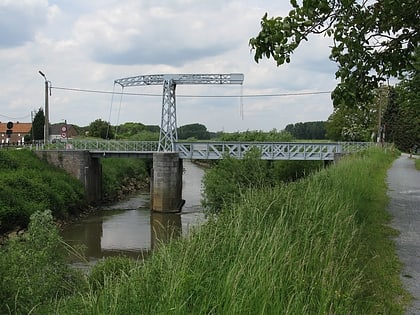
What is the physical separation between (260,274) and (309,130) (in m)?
→ 116

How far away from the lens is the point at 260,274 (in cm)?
380

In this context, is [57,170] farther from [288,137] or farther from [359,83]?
[359,83]

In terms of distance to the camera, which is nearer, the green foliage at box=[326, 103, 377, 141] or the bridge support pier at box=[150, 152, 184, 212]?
the bridge support pier at box=[150, 152, 184, 212]

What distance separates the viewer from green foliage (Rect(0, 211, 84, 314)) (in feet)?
28.4

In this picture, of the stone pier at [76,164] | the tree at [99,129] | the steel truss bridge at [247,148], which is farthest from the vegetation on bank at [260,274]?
the tree at [99,129]

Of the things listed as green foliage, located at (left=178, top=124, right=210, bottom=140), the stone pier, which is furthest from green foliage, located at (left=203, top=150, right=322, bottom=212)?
green foliage, located at (left=178, top=124, right=210, bottom=140)

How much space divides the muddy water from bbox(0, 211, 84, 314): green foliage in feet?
25.3

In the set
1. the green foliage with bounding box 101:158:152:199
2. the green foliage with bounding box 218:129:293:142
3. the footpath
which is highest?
the green foliage with bounding box 218:129:293:142

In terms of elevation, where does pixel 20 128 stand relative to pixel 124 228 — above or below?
above

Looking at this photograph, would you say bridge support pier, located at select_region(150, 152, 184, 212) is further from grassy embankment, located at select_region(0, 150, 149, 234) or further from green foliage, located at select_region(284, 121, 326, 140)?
green foliage, located at select_region(284, 121, 326, 140)

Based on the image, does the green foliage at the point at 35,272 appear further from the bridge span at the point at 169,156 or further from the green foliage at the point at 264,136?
the green foliage at the point at 264,136

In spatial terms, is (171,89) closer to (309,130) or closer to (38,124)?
(38,124)

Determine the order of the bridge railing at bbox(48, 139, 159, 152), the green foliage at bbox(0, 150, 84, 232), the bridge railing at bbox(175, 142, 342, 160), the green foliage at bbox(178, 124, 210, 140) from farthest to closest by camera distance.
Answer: the green foliage at bbox(178, 124, 210, 140), the bridge railing at bbox(48, 139, 159, 152), the bridge railing at bbox(175, 142, 342, 160), the green foliage at bbox(0, 150, 84, 232)

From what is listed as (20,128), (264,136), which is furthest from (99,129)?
(264,136)
